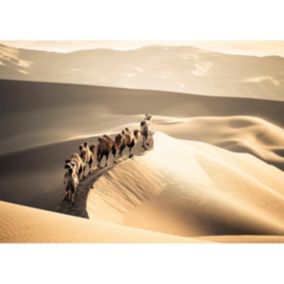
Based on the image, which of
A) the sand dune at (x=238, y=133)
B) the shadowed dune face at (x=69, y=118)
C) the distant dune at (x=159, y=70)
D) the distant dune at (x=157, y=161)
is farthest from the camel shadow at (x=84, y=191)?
the distant dune at (x=159, y=70)

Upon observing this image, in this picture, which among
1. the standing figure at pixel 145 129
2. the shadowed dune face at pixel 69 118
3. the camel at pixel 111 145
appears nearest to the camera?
the camel at pixel 111 145

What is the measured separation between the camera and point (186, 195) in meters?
10.3

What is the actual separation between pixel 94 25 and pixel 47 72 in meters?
1.45

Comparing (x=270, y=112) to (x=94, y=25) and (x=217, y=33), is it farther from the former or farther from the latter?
(x=94, y=25)

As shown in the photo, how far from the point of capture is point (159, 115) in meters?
10.6

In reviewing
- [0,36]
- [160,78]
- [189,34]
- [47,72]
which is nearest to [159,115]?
[160,78]

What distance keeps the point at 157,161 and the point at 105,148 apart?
44.9 inches

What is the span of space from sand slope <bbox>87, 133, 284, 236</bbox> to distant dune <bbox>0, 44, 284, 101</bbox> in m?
1.21

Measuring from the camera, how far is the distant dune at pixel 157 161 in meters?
9.59

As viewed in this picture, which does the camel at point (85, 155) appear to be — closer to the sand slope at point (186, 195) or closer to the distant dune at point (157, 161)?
the distant dune at point (157, 161)

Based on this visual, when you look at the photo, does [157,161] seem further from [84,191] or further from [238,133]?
[238,133]

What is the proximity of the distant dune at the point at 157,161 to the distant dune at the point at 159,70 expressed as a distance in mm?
185

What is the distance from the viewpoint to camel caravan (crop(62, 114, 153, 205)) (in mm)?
9734

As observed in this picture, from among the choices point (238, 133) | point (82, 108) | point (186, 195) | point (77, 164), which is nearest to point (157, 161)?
point (186, 195)
